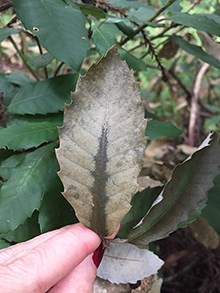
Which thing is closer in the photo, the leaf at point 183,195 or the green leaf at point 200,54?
the leaf at point 183,195

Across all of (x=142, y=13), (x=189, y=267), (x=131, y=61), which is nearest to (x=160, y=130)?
(x=131, y=61)

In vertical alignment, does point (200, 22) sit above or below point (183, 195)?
above

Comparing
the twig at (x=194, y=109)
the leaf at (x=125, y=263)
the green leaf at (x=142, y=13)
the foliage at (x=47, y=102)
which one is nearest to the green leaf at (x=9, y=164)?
the foliage at (x=47, y=102)

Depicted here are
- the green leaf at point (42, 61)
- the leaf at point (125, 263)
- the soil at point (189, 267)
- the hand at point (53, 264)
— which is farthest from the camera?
the soil at point (189, 267)

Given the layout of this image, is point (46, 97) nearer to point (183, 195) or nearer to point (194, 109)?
point (183, 195)

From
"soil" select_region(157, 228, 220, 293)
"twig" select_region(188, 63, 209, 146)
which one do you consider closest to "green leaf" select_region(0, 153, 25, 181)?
"soil" select_region(157, 228, 220, 293)

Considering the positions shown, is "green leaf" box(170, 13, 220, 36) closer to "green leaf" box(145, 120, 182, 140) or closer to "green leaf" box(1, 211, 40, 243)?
"green leaf" box(145, 120, 182, 140)

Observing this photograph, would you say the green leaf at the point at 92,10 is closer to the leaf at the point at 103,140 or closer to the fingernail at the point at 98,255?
the leaf at the point at 103,140

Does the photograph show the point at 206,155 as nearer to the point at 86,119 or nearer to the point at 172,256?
the point at 86,119
